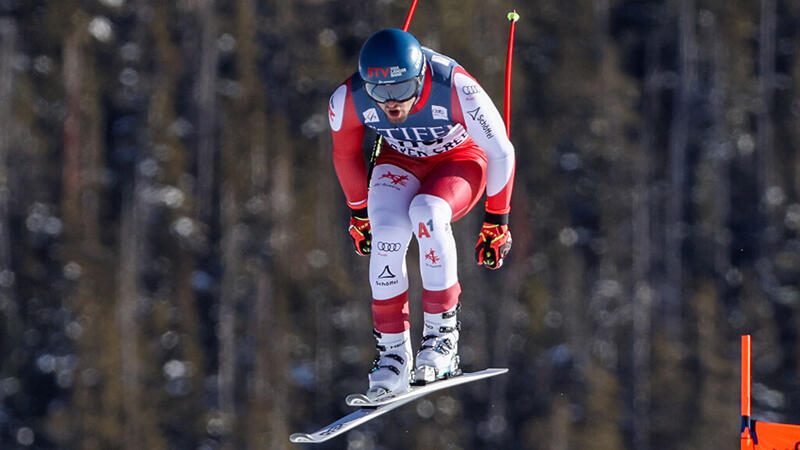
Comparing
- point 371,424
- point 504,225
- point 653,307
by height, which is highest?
point 504,225

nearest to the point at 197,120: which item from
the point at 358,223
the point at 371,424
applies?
the point at 371,424

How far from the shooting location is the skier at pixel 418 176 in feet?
18.6

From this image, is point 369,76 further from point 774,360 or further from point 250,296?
point 774,360

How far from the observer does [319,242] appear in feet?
47.9

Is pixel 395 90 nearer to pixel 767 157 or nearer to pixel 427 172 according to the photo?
pixel 427 172

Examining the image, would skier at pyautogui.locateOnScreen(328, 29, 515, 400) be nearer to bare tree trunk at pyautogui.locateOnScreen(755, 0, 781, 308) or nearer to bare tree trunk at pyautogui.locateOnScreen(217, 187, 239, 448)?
bare tree trunk at pyautogui.locateOnScreen(217, 187, 239, 448)

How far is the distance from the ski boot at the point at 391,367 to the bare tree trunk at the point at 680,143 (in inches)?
381

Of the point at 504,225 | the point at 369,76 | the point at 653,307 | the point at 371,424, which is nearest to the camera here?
the point at 369,76

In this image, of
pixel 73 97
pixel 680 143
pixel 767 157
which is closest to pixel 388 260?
pixel 73 97

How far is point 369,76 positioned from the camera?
558cm

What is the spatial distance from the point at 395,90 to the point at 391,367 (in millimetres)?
1265

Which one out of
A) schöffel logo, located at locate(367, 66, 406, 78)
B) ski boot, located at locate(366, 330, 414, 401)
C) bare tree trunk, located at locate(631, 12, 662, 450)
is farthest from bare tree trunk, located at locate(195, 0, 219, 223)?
schöffel logo, located at locate(367, 66, 406, 78)

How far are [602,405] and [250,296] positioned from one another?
417cm

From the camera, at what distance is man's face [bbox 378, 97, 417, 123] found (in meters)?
5.68
